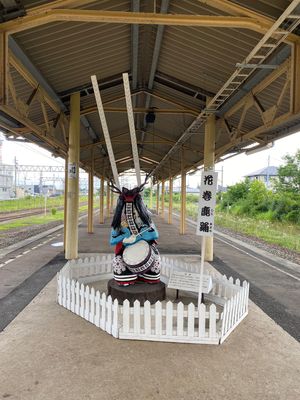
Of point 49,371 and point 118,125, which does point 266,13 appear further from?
point 118,125

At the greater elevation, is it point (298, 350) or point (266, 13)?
point (266, 13)

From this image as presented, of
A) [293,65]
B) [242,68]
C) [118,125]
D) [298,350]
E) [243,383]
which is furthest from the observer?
[118,125]

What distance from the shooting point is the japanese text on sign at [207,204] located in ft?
21.1

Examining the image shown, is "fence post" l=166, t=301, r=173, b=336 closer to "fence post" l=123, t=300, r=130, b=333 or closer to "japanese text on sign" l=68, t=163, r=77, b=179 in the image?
"fence post" l=123, t=300, r=130, b=333

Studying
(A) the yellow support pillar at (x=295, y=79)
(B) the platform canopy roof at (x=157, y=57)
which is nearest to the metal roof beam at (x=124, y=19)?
(B) the platform canopy roof at (x=157, y=57)

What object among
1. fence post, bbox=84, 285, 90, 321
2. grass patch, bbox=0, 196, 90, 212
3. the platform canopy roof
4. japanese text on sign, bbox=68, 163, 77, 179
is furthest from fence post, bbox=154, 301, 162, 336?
grass patch, bbox=0, 196, 90, 212

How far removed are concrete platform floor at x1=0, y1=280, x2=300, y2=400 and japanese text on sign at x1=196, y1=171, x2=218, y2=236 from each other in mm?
1902

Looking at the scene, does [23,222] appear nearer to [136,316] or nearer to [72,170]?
[72,170]

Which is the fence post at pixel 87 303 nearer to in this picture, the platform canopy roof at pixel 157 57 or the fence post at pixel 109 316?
the fence post at pixel 109 316

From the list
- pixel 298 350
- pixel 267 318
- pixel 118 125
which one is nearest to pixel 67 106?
pixel 118 125

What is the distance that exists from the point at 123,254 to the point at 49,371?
10.2ft

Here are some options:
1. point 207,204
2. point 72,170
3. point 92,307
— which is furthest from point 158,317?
point 72,170

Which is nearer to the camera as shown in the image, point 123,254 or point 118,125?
point 123,254

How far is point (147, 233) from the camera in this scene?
23.5 feet
